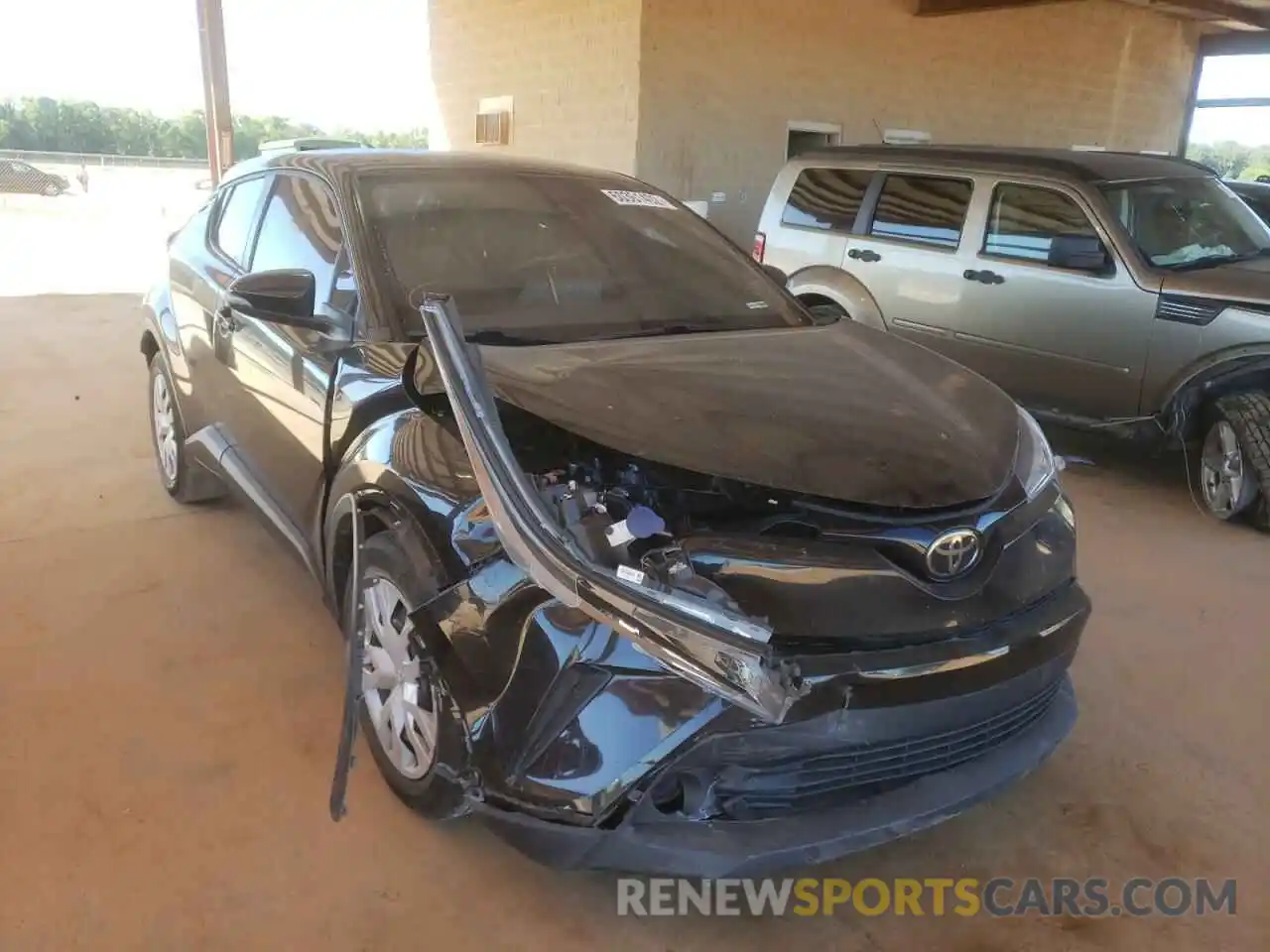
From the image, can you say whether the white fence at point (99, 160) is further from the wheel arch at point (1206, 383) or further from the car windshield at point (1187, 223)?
the wheel arch at point (1206, 383)

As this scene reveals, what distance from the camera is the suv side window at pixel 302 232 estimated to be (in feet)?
9.43

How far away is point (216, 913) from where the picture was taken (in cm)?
216

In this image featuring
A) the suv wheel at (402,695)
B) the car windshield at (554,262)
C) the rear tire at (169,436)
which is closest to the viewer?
the suv wheel at (402,695)

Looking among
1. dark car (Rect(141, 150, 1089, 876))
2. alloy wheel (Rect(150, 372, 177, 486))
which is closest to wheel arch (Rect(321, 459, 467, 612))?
dark car (Rect(141, 150, 1089, 876))

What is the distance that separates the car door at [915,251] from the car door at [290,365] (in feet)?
12.6

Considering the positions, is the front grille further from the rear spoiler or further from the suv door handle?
the suv door handle

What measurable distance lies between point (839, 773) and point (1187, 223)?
463 cm

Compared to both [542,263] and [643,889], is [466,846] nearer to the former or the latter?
[643,889]

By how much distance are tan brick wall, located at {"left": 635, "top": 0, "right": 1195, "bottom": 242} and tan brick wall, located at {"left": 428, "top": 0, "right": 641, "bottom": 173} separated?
0.29 m

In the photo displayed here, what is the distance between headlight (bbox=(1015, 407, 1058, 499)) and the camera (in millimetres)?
2352

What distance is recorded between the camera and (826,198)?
6402mm

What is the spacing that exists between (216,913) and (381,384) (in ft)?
4.13

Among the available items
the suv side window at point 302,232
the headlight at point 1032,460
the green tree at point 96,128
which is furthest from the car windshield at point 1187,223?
the green tree at point 96,128

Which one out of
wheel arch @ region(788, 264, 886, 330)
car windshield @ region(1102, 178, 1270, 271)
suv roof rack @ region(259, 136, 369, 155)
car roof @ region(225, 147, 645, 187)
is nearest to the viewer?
car roof @ region(225, 147, 645, 187)
